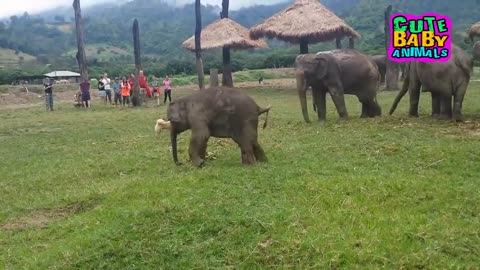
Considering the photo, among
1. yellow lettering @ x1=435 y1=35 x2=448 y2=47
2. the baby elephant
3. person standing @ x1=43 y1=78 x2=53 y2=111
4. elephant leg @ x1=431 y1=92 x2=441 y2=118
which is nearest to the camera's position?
the baby elephant

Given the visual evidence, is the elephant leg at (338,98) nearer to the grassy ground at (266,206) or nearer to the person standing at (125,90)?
the grassy ground at (266,206)

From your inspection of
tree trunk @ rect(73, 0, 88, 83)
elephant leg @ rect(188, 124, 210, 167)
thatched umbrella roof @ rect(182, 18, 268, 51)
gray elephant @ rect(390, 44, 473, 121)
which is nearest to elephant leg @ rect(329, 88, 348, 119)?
gray elephant @ rect(390, 44, 473, 121)

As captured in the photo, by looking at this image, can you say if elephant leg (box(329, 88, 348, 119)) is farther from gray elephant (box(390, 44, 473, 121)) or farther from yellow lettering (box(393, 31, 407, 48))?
gray elephant (box(390, 44, 473, 121))

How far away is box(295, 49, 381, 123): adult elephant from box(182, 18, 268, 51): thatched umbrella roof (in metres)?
17.1

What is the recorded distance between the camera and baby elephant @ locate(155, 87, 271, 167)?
877cm

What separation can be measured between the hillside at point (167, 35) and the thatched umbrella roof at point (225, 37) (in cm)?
1596

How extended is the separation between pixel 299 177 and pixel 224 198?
129cm

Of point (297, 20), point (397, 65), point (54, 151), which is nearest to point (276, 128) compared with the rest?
point (54, 151)

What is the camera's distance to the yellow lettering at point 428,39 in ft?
40.7

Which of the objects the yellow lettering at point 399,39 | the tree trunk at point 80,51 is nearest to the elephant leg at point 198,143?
the yellow lettering at point 399,39

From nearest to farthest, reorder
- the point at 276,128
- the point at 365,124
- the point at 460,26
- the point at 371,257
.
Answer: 1. the point at 371,257
2. the point at 365,124
3. the point at 276,128
4. the point at 460,26

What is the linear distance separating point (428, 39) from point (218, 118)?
5697 millimetres

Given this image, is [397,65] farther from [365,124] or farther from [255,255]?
[255,255]

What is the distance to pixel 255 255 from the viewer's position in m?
5.69
